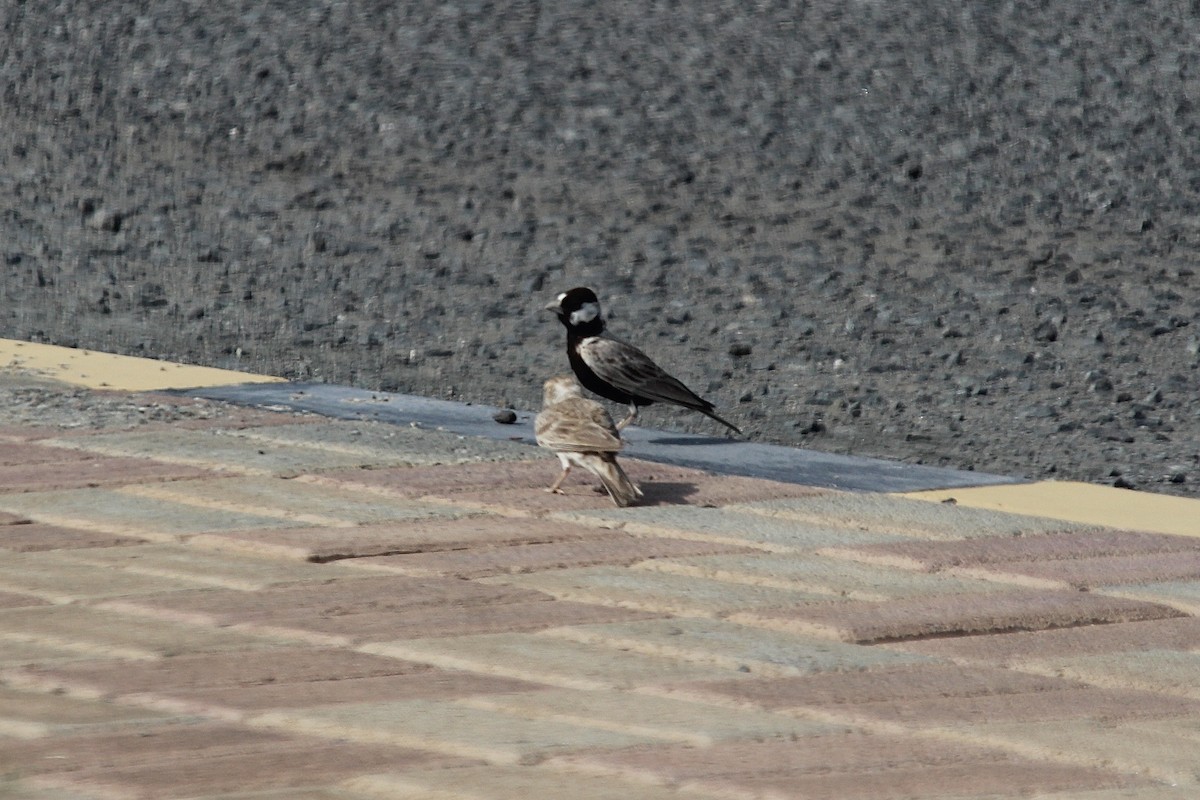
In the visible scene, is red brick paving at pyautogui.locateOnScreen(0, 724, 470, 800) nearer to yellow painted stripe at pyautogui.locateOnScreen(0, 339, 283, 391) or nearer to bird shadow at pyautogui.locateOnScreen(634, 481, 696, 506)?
bird shadow at pyautogui.locateOnScreen(634, 481, 696, 506)

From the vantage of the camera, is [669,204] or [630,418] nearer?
[630,418]

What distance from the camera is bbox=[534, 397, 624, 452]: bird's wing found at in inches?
216

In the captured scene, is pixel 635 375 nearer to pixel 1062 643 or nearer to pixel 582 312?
pixel 582 312

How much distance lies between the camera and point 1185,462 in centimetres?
698

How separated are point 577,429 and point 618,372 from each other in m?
1.48

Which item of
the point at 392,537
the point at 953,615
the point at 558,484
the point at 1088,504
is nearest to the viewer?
the point at 953,615

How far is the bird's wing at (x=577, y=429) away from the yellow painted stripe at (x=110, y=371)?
1.75 metres

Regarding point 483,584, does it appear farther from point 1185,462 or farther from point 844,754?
point 1185,462

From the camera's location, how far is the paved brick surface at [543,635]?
3318 millimetres

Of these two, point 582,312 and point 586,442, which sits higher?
point 582,312

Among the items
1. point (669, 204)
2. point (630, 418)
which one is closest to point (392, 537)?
point (630, 418)

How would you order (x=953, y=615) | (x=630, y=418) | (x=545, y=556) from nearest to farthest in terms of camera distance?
(x=953, y=615)
(x=545, y=556)
(x=630, y=418)

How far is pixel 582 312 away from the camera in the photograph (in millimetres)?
7535

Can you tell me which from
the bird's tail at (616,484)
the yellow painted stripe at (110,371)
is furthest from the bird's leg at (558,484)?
the yellow painted stripe at (110,371)
